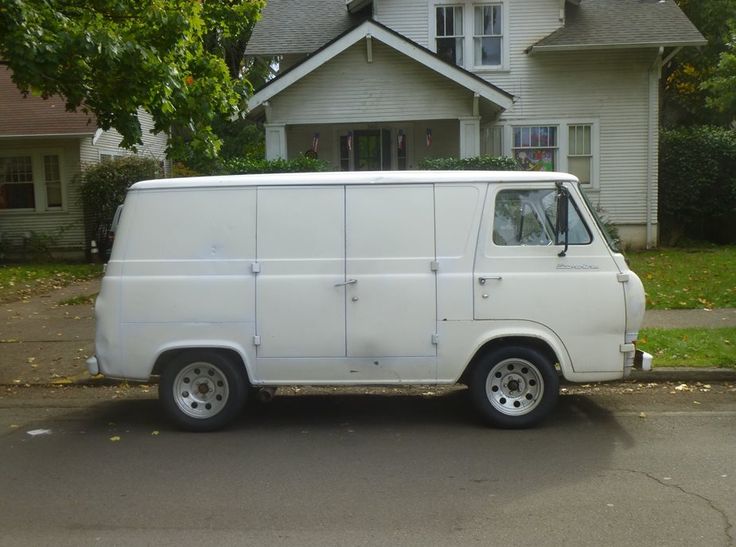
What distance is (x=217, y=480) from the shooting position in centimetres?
571

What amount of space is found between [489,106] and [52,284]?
1002 cm

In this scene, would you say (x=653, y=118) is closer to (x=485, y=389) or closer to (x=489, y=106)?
(x=489, y=106)

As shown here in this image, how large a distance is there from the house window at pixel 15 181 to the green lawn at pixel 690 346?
16.7 m

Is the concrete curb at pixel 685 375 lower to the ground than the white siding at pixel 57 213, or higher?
lower

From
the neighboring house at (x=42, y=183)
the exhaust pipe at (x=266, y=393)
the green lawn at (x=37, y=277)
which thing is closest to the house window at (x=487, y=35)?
the neighboring house at (x=42, y=183)

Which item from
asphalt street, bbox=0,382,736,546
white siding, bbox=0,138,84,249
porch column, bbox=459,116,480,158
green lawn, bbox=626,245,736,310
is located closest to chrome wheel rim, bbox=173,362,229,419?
asphalt street, bbox=0,382,736,546

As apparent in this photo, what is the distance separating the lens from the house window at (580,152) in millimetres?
19641

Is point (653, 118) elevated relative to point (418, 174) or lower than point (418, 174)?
elevated

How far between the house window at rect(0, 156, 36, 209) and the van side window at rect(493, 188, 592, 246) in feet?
57.0

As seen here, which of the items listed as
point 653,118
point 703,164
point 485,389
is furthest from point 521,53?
point 485,389

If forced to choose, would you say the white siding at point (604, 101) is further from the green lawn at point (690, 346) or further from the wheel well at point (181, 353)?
the wheel well at point (181, 353)

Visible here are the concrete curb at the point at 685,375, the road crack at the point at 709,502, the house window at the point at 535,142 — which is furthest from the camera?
Answer: the house window at the point at 535,142

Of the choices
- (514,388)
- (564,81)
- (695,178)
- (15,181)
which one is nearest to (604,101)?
(564,81)

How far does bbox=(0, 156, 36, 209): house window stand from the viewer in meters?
21.2
